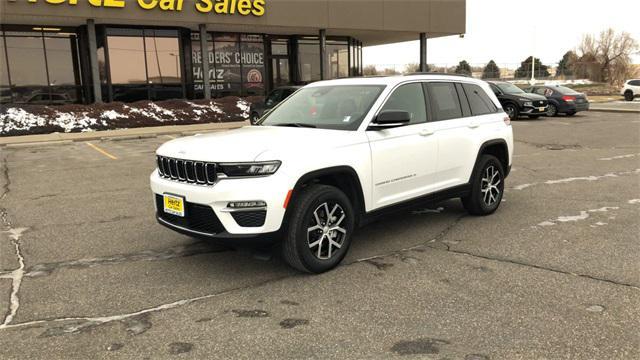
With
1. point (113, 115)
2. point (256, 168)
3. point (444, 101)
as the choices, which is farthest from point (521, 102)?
point (256, 168)

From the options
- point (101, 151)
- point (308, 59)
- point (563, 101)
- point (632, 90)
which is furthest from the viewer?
point (632, 90)

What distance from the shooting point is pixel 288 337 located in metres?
3.47

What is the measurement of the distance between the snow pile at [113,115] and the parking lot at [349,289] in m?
13.0

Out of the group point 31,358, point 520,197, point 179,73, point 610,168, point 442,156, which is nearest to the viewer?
point 31,358

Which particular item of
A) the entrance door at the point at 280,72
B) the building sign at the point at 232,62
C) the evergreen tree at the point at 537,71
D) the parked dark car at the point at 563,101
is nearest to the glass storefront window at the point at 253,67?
the building sign at the point at 232,62

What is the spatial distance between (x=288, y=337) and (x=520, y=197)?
5238 mm

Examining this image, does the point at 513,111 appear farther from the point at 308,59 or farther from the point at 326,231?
the point at 326,231

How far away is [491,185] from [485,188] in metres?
0.14

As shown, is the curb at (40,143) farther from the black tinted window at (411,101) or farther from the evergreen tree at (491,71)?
the evergreen tree at (491,71)

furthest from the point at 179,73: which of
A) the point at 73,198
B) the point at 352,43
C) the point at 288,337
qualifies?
the point at 288,337

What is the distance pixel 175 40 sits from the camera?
2470cm

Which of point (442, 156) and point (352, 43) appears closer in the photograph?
A: point (442, 156)

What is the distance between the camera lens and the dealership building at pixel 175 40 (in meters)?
21.4

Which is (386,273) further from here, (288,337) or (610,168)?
(610,168)
